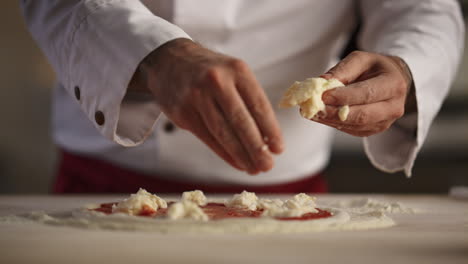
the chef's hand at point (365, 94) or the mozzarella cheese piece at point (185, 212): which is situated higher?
the chef's hand at point (365, 94)

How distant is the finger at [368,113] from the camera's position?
67cm

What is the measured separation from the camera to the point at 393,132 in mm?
925

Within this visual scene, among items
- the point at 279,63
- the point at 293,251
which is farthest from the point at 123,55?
the point at 279,63

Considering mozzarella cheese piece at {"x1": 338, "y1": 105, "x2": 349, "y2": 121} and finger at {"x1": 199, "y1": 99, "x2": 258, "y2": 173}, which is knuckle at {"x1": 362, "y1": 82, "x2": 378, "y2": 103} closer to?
mozzarella cheese piece at {"x1": 338, "y1": 105, "x2": 349, "y2": 121}

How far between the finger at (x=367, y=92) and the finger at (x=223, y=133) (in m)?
0.14

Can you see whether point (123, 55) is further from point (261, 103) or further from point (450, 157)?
point (450, 157)

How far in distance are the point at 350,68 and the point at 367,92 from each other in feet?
0.12

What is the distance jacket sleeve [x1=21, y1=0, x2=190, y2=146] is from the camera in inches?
26.1

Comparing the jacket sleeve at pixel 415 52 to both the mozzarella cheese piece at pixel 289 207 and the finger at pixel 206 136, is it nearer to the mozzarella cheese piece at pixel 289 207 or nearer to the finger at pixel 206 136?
the mozzarella cheese piece at pixel 289 207

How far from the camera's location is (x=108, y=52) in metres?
0.71

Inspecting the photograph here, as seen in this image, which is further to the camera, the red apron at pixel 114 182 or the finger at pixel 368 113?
the red apron at pixel 114 182

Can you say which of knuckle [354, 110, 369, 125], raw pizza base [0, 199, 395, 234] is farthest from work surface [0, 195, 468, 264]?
knuckle [354, 110, 369, 125]

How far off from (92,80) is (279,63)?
422 millimetres

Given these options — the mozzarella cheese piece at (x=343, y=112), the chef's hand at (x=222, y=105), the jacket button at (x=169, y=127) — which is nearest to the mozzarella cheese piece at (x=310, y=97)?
the mozzarella cheese piece at (x=343, y=112)
